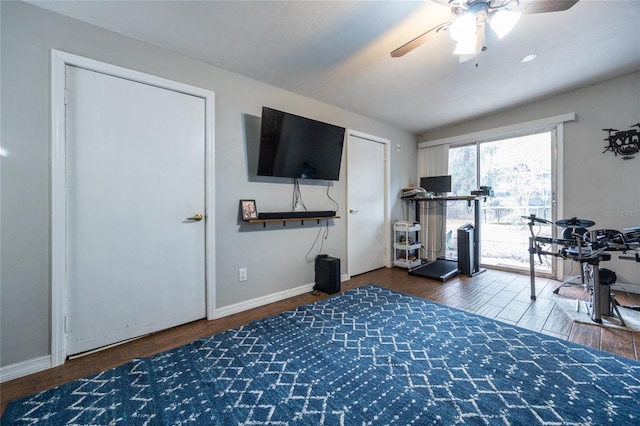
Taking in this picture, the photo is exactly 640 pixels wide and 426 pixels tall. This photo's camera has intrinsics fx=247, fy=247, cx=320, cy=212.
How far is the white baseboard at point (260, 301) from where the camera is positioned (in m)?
2.37

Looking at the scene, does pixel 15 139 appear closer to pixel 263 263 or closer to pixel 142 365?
pixel 142 365

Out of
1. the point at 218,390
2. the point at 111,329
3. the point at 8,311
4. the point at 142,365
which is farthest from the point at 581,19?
the point at 8,311

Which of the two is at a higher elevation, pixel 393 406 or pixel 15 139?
pixel 15 139

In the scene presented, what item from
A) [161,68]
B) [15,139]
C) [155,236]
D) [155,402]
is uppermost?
[161,68]

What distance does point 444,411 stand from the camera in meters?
1.24

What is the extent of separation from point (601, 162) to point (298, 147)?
3.75m

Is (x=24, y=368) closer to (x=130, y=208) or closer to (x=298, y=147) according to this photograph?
(x=130, y=208)

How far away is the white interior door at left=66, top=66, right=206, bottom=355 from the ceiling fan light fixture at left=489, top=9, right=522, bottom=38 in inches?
91.8

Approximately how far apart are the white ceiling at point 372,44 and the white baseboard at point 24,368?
2295 millimetres

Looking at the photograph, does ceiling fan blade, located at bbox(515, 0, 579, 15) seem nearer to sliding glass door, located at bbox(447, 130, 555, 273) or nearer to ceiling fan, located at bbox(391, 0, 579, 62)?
ceiling fan, located at bbox(391, 0, 579, 62)

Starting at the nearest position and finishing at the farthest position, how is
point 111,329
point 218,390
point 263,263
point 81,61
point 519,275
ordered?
point 218,390
point 81,61
point 111,329
point 263,263
point 519,275

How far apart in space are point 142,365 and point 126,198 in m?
1.20

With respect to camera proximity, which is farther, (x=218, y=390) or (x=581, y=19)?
(x=581, y=19)

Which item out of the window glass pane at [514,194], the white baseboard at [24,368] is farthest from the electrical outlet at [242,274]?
the window glass pane at [514,194]
